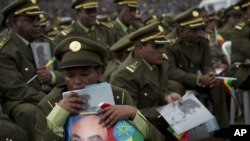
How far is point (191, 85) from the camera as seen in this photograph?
618 centimetres

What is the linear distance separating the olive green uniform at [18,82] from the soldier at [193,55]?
1.82 m

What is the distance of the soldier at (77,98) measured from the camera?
281 centimetres

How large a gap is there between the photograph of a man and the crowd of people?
0.01 m

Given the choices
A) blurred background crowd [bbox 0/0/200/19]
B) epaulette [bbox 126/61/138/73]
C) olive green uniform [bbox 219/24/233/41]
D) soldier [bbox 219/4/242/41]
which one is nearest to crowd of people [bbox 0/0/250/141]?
epaulette [bbox 126/61/138/73]

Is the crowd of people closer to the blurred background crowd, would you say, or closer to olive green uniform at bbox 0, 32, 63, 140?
olive green uniform at bbox 0, 32, 63, 140

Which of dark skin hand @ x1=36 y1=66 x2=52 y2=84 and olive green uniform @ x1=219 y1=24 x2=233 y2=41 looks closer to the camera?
dark skin hand @ x1=36 y1=66 x2=52 y2=84

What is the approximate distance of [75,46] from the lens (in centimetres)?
310

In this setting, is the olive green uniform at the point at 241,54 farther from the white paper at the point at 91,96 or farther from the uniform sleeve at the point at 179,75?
the white paper at the point at 91,96

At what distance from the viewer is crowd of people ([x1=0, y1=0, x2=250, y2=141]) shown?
3.02 metres

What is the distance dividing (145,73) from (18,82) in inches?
47.6

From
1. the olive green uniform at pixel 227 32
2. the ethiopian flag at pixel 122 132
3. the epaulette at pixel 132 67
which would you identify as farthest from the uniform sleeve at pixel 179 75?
the olive green uniform at pixel 227 32

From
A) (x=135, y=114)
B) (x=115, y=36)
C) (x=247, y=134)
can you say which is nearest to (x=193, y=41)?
(x=115, y=36)

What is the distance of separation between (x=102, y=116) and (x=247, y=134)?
5.26ft

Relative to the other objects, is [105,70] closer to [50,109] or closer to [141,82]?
[141,82]
